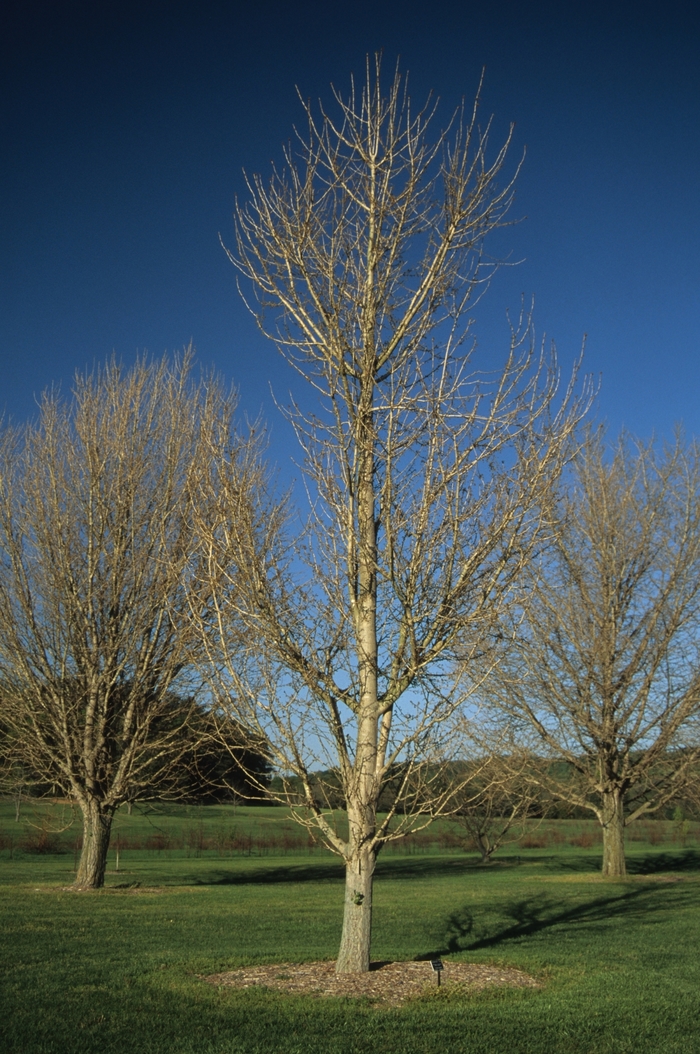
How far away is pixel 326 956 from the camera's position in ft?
27.1

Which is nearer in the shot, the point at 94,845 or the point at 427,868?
the point at 94,845

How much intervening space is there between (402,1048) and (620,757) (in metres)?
15.4

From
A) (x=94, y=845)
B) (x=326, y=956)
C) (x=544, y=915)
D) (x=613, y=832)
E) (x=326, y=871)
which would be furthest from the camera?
(x=326, y=871)

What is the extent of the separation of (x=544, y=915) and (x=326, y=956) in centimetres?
620

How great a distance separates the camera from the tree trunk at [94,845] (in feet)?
50.3

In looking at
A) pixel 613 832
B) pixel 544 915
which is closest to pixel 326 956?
pixel 544 915

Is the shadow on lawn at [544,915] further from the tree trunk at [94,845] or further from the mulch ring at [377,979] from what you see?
the tree trunk at [94,845]

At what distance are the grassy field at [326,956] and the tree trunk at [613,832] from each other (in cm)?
56

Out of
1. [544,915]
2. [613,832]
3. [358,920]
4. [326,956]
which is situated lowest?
[544,915]

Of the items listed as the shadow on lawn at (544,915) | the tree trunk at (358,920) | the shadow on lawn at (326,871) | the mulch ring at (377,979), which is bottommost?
the shadow on lawn at (326,871)

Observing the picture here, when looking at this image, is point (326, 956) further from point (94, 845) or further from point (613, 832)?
point (613, 832)

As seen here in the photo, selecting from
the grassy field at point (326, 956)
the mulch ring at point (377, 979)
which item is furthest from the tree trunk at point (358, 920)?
the grassy field at point (326, 956)

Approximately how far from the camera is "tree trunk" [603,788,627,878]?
62.9ft

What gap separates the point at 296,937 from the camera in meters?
10.3
